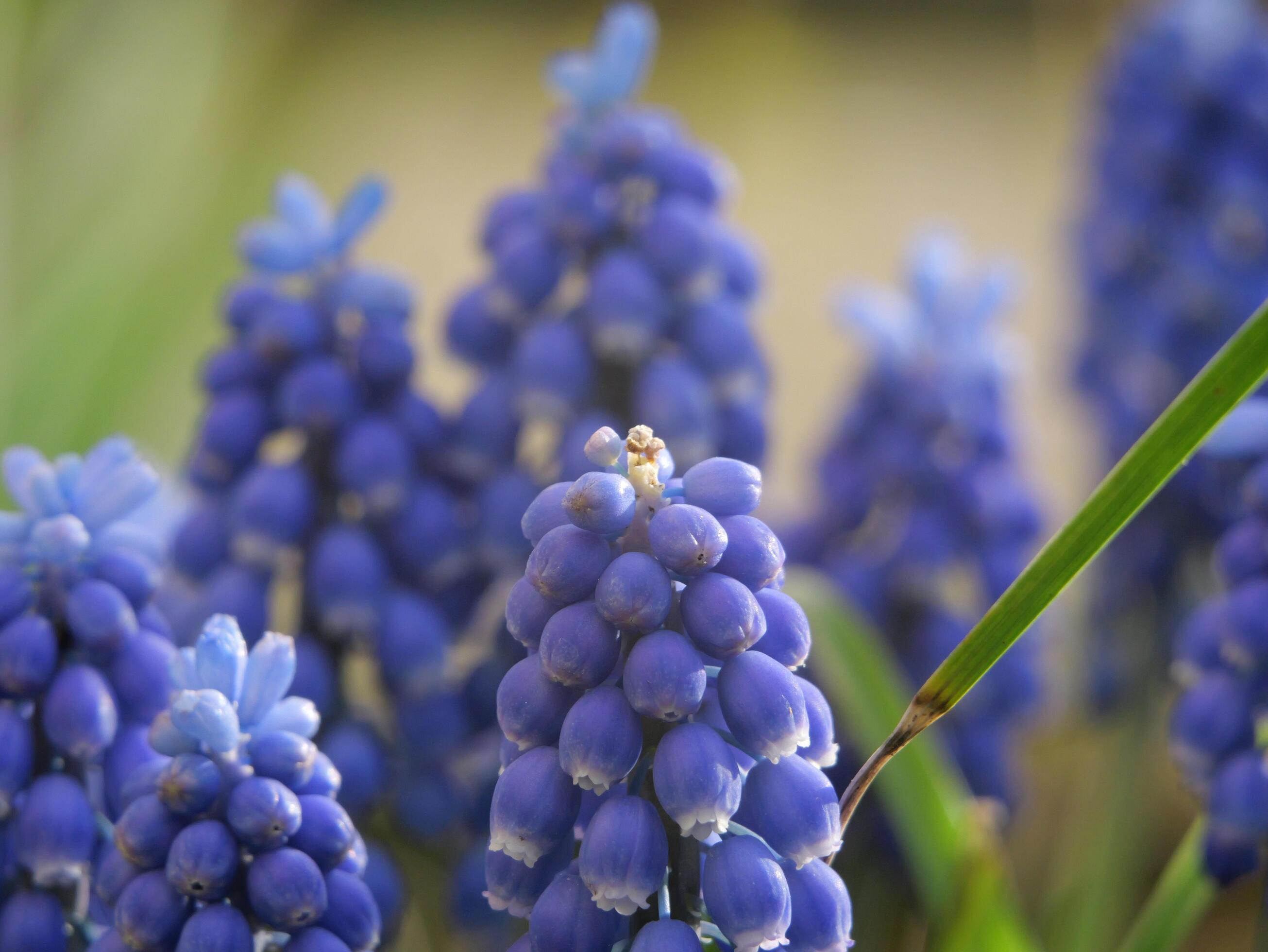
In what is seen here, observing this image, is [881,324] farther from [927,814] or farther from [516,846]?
[516,846]

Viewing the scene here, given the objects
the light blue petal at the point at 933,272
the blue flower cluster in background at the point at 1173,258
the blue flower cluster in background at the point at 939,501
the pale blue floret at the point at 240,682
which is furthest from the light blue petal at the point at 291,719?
the blue flower cluster in background at the point at 1173,258

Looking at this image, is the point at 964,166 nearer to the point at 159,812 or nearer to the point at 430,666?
the point at 430,666

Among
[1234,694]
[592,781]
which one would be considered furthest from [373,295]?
[1234,694]

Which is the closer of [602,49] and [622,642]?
[622,642]

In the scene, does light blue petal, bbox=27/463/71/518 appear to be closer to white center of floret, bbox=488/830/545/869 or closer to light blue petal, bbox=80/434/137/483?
light blue petal, bbox=80/434/137/483

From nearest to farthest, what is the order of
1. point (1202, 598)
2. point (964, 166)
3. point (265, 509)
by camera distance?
point (265, 509)
point (1202, 598)
point (964, 166)

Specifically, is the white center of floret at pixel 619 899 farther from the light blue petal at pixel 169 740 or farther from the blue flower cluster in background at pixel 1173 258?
the blue flower cluster in background at pixel 1173 258

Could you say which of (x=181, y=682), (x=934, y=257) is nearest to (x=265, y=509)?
(x=181, y=682)
